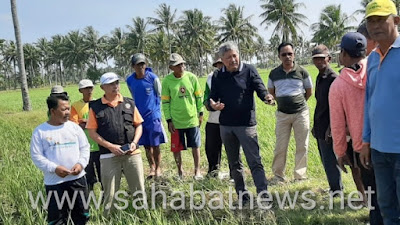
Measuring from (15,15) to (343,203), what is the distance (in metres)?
15.5

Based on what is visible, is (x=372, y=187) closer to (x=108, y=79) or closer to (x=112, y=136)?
(x=112, y=136)

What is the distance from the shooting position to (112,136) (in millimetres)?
3424

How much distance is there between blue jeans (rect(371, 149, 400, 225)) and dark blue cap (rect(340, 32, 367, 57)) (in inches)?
33.2

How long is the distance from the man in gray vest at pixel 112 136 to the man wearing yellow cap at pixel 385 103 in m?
2.18

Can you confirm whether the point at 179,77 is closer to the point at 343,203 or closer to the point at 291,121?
the point at 291,121

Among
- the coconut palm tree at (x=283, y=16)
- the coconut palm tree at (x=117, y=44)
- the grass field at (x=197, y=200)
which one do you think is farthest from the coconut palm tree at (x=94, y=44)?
the grass field at (x=197, y=200)

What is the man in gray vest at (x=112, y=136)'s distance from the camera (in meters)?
3.40

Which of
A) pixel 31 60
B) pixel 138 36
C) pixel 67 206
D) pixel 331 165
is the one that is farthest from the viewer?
pixel 31 60

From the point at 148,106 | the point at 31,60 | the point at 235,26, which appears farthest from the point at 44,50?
the point at 148,106

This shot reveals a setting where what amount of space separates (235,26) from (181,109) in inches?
1734

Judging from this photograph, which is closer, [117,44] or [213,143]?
[213,143]

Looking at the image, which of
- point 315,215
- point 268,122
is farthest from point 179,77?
point 268,122

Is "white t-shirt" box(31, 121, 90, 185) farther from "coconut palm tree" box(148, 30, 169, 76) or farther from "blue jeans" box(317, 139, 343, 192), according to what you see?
"coconut palm tree" box(148, 30, 169, 76)

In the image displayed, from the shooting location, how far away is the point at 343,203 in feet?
11.5
